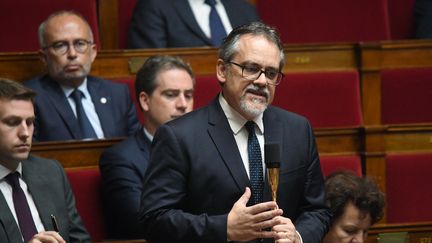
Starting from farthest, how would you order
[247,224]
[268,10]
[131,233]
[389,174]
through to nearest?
[268,10] < [389,174] < [131,233] < [247,224]

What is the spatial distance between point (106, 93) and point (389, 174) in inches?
15.4

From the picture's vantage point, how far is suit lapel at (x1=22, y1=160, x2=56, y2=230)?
989mm

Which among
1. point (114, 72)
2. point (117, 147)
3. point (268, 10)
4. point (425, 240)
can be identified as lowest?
point (425, 240)

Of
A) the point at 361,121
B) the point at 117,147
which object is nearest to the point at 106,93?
the point at 117,147

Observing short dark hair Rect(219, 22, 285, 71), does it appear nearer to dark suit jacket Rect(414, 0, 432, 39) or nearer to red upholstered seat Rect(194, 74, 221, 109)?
red upholstered seat Rect(194, 74, 221, 109)

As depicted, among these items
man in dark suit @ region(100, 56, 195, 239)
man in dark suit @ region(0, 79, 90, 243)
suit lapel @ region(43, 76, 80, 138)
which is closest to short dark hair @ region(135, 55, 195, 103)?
man in dark suit @ region(100, 56, 195, 239)

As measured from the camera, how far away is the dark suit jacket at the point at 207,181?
0.78 metres

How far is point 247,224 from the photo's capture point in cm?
75

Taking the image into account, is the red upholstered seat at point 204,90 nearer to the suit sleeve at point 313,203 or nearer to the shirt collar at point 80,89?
the shirt collar at point 80,89

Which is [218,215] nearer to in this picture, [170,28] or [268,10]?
[170,28]

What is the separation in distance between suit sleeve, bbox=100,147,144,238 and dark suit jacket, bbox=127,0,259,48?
335 mm

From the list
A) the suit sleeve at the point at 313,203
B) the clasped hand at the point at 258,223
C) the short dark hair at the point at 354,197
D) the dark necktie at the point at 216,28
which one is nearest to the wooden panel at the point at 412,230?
the short dark hair at the point at 354,197

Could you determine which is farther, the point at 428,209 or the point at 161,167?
the point at 428,209

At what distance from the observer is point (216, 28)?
1465mm
